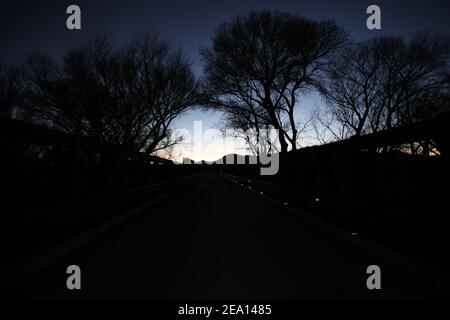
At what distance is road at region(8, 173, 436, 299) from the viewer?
364cm

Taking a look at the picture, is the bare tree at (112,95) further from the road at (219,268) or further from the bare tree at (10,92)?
the road at (219,268)

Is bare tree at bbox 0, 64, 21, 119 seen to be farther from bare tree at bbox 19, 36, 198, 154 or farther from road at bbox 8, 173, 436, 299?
road at bbox 8, 173, 436, 299

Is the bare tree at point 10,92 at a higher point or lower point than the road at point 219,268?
higher

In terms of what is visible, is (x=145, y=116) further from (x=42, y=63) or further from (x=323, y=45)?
(x=323, y=45)

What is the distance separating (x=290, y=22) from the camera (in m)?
21.1

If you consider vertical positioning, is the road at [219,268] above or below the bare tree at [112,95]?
below

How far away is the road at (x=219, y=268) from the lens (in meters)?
3.64

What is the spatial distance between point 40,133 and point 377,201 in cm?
617

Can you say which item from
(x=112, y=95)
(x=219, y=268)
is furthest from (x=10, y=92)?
(x=219, y=268)

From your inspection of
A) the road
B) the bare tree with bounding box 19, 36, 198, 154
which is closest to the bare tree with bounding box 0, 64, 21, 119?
the bare tree with bounding box 19, 36, 198, 154

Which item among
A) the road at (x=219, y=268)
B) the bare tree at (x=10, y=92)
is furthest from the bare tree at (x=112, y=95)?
the road at (x=219, y=268)

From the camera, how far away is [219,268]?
4.50 m

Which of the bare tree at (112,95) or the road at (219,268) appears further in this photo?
the bare tree at (112,95)
